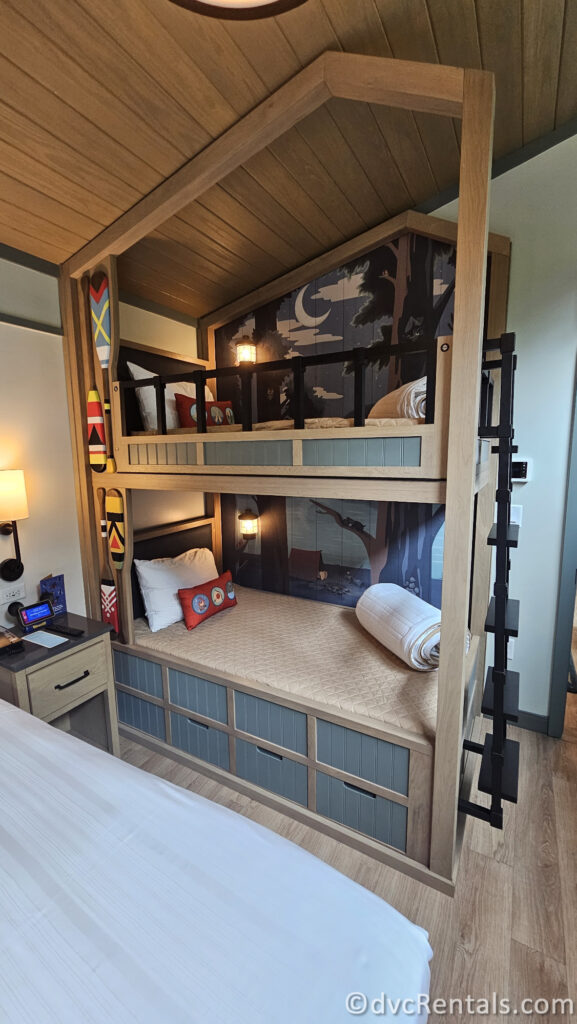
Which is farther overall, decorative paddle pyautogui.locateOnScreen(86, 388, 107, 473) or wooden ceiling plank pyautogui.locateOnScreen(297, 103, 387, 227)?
decorative paddle pyautogui.locateOnScreen(86, 388, 107, 473)

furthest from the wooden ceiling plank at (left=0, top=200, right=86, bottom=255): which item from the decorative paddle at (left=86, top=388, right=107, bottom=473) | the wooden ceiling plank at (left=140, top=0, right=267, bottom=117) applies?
the wooden ceiling plank at (left=140, top=0, right=267, bottom=117)

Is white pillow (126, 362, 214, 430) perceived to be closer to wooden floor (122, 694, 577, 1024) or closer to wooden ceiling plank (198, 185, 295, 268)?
wooden ceiling plank (198, 185, 295, 268)

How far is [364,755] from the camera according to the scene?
65.5 inches

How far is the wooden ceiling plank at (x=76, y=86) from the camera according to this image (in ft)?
4.07

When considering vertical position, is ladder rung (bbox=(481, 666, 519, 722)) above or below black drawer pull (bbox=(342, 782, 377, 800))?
above

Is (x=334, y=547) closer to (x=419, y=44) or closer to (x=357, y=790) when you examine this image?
(x=357, y=790)

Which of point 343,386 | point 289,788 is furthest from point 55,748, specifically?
point 343,386

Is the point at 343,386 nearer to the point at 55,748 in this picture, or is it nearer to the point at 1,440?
the point at 1,440

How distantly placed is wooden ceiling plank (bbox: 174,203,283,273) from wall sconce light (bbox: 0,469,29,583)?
1443 mm

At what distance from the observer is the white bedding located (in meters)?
0.68

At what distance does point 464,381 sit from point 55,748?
1621 mm

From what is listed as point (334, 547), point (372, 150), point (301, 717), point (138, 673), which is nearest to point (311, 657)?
point (301, 717)

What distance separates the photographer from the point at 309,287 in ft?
8.50

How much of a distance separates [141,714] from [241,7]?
8.96 feet
